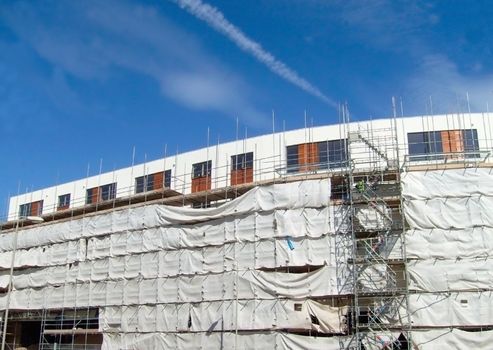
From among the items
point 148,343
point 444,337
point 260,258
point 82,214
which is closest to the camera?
point 444,337

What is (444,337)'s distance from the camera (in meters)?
28.0

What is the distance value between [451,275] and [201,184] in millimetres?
16860

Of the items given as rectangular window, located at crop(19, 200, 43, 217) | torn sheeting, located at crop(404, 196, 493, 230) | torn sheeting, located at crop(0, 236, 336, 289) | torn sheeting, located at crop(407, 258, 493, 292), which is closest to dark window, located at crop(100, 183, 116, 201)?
torn sheeting, located at crop(0, 236, 336, 289)

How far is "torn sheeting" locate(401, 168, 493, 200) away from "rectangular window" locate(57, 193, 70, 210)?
92.8ft

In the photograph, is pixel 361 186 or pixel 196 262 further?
pixel 196 262

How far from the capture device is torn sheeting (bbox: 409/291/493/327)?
2811 cm

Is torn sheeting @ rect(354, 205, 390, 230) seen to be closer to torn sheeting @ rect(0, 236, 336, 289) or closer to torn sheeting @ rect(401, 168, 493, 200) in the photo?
torn sheeting @ rect(401, 168, 493, 200)

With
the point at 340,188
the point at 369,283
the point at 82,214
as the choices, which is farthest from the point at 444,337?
the point at 82,214

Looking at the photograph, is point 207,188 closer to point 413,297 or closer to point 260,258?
point 260,258

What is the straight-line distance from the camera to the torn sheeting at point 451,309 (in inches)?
1107

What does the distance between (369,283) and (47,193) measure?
3070 centimetres

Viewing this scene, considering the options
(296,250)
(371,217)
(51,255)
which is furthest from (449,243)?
(51,255)

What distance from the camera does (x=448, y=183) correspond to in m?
30.4

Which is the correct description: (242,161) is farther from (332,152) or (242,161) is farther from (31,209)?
(31,209)
